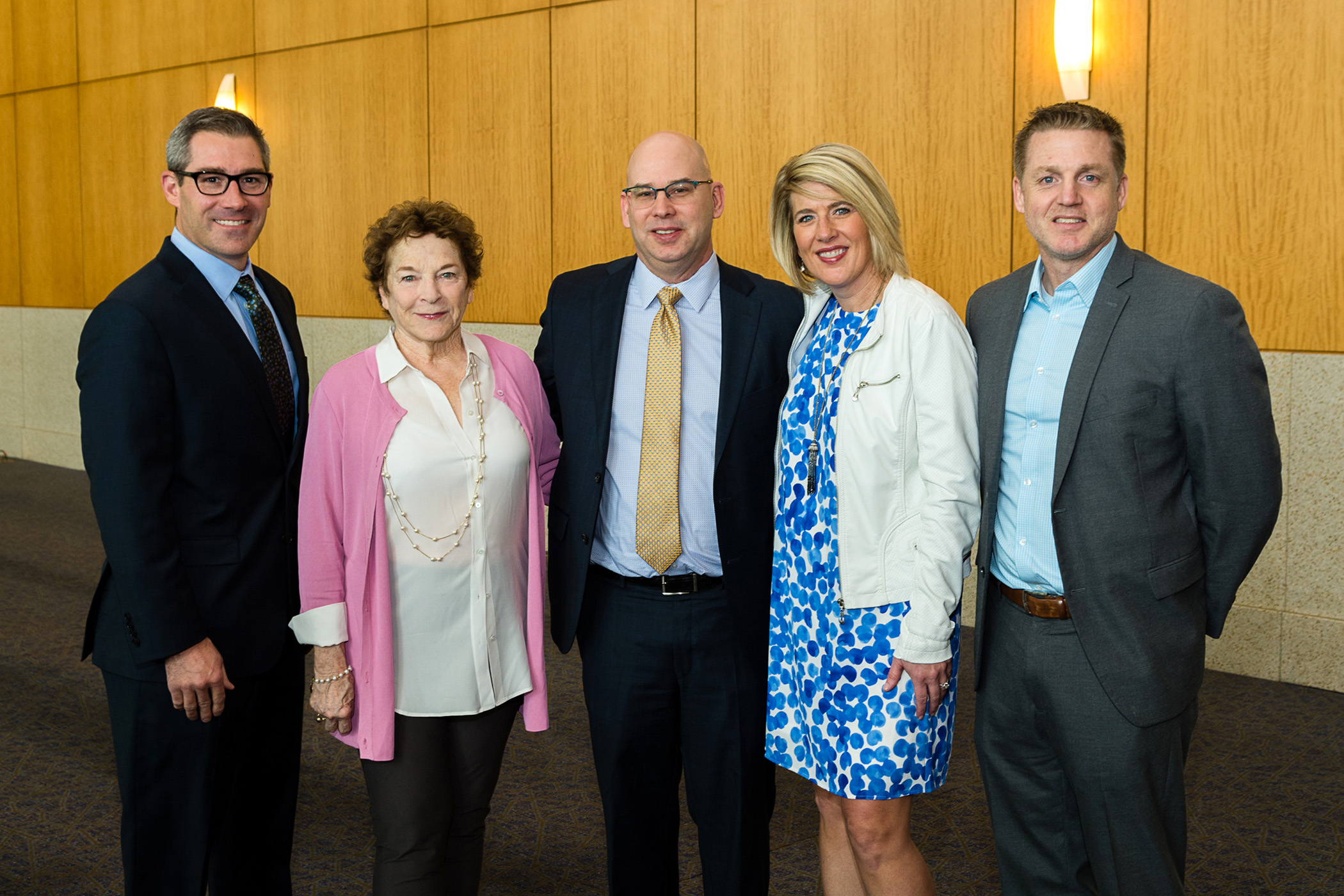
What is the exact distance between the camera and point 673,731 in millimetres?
2570

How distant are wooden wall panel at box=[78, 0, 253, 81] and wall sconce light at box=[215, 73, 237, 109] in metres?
0.27

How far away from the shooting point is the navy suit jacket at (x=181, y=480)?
7.20ft

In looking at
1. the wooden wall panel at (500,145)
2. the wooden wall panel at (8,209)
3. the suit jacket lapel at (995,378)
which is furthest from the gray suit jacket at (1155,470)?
the wooden wall panel at (8,209)

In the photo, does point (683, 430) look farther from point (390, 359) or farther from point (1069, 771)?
point (1069, 771)

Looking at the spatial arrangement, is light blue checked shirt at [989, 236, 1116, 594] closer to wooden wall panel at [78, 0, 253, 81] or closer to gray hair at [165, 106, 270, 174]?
gray hair at [165, 106, 270, 174]

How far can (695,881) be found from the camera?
304 cm

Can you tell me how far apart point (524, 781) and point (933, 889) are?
1.75 m

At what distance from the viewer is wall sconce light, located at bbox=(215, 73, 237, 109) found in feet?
27.1

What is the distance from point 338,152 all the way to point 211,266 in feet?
19.4

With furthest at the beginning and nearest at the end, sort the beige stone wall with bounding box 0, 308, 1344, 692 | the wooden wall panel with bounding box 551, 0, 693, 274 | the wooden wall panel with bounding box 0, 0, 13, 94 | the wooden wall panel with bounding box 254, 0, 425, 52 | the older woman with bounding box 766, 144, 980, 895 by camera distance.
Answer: the wooden wall panel with bounding box 0, 0, 13, 94
the wooden wall panel with bounding box 254, 0, 425, 52
the wooden wall panel with bounding box 551, 0, 693, 274
the beige stone wall with bounding box 0, 308, 1344, 692
the older woman with bounding box 766, 144, 980, 895

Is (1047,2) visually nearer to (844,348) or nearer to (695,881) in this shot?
(844,348)

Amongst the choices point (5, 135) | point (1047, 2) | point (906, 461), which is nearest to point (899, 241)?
point (906, 461)

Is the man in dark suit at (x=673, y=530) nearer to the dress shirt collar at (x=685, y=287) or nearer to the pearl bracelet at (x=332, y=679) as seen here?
the dress shirt collar at (x=685, y=287)

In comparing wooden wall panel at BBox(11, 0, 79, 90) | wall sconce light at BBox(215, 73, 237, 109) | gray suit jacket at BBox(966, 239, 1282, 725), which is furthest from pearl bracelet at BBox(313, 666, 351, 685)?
wooden wall panel at BBox(11, 0, 79, 90)
